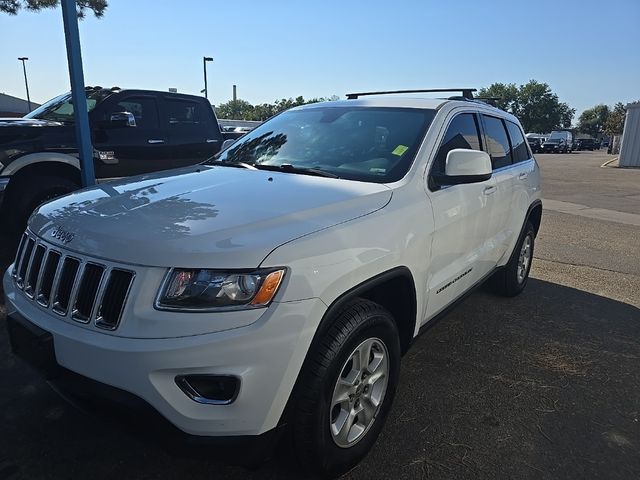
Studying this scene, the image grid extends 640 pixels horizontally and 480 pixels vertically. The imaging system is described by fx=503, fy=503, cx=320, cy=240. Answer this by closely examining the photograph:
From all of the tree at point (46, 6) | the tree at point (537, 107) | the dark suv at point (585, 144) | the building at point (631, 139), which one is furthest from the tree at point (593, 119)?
the tree at point (46, 6)

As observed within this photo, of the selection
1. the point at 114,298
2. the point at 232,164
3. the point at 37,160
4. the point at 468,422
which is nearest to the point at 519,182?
the point at 468,422

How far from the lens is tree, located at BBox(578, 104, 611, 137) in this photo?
378 feet

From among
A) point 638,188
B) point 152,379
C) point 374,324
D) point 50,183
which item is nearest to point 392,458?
point 374,324

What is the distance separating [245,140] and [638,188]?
17272mm

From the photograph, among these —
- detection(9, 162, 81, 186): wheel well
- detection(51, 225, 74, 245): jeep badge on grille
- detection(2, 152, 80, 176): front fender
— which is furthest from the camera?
detection(9, 162, 81, 186): wheel well

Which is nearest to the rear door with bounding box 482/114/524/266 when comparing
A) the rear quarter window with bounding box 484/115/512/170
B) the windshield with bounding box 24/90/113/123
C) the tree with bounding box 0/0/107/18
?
the rear quarter window with bounding box 484/115/512/170

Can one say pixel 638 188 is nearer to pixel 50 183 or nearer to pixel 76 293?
pixel 50 183

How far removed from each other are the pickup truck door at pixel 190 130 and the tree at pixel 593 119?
124268 mm

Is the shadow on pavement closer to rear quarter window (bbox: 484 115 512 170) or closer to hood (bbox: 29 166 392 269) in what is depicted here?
hood (bbox: 29 166 392 269)

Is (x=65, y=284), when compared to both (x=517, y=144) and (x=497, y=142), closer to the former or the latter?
(x=497, y=142)

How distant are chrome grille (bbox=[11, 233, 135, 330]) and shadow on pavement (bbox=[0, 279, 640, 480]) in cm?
46

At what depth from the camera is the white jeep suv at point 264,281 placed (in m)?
1.86

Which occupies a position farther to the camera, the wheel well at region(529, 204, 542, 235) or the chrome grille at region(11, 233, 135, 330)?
the wheel well at region(529, 204, 542, 235)

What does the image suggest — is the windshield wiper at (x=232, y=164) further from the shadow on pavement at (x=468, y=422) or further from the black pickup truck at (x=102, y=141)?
the black pickup truck at (x=102, y=141)
